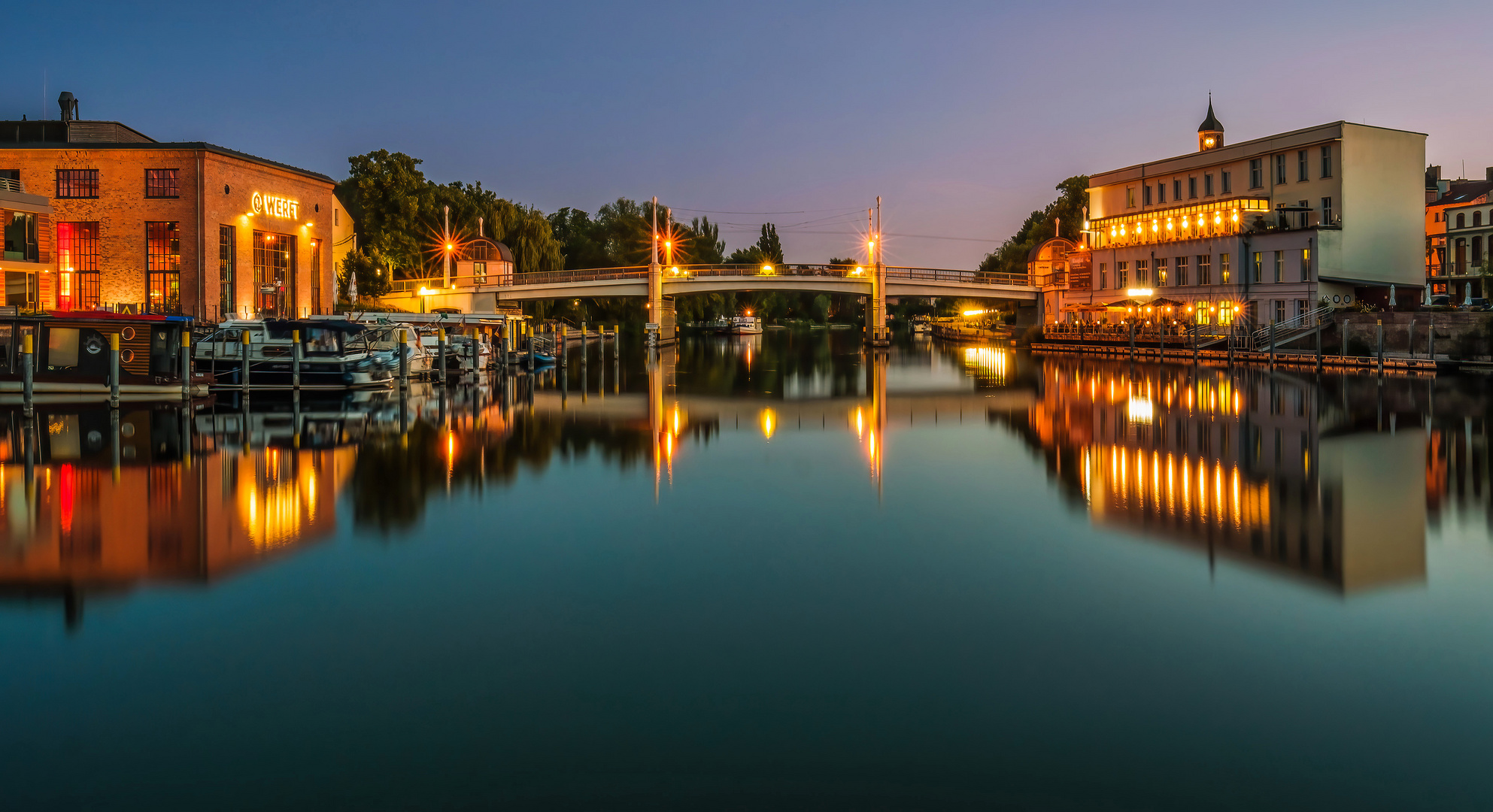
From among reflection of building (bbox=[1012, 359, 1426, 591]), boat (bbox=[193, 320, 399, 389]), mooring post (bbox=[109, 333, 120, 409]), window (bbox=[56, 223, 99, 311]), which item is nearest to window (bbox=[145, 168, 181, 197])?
window (bbox=[56, 223, 99, 311])

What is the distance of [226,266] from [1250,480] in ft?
159

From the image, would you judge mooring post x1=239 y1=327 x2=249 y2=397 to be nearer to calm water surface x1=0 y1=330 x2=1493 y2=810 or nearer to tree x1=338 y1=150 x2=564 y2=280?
calm water surface x1=0 y1=330 x2=1493 y2=810

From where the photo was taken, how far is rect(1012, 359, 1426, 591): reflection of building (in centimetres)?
1183

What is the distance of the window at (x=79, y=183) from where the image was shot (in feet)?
168

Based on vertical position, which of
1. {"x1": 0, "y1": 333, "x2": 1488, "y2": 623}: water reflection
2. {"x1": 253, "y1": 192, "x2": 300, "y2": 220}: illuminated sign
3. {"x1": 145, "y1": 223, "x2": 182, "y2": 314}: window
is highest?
{"x1": 253, "y1": 192, "x2": 300, "y2": 220}: illuminated sign

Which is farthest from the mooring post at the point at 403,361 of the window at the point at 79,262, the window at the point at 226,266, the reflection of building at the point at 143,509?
the window at the point at 79,262

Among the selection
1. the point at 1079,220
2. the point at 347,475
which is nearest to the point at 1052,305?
the point at 1079,220

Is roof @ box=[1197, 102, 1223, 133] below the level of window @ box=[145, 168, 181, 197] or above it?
above

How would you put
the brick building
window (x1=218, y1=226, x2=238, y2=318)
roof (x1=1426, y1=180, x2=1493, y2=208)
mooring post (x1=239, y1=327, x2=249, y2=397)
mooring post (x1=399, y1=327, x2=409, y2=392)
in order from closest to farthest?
mooring post (x1=239, y1=327, x2=249, y2=397)
mooring post (x1=399, y1=327, x2=409, y2=392)
the brick building
window (x1=218, y1=226, x2=238, y2=318)
roof (x1=1426, y1=180, x2=1493, y2=208)

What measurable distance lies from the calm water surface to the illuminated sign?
38.6 metres

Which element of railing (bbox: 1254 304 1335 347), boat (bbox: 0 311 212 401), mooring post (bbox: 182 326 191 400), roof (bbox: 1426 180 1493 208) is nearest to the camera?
boat (bbox: 0 311 212 401)

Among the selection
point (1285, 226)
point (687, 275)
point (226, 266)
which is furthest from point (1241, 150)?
point (226, 266)

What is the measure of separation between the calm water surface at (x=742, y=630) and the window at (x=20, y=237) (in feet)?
100

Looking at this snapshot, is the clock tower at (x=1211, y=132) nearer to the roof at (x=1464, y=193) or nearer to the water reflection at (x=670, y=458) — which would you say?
the roof at (x=1464, y=193)
